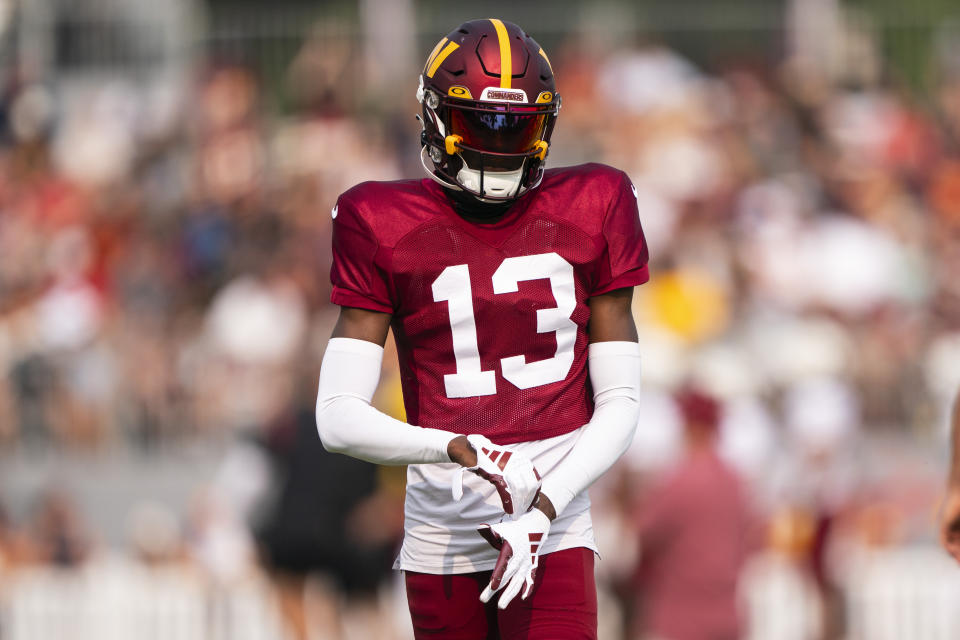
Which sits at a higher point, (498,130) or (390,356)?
(498,130)

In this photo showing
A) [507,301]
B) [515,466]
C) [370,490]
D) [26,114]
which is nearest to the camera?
[515,466]

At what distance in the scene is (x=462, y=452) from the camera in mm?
3854

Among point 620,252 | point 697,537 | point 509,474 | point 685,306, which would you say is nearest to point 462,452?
point 509,474

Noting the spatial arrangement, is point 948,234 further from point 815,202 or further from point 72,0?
point 72,0

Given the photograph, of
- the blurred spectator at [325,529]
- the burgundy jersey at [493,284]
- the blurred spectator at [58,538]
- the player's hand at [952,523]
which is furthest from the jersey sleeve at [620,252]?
the blurred spectator at [58,538]

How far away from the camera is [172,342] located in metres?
11.5

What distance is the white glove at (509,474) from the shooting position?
12.4 feet

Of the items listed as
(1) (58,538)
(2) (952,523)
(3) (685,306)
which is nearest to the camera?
(2) (952,523)

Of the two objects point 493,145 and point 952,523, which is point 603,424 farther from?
point 952,523

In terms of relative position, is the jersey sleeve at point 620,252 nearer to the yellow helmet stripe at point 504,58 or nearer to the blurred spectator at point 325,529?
the yellow helmet stripe at point 504,58

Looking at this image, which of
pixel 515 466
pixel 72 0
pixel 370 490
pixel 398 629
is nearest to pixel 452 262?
pixel 515 466

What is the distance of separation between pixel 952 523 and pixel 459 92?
186 cm

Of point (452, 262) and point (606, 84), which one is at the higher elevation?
point (452, 262)

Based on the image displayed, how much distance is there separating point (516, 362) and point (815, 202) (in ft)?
28.3
